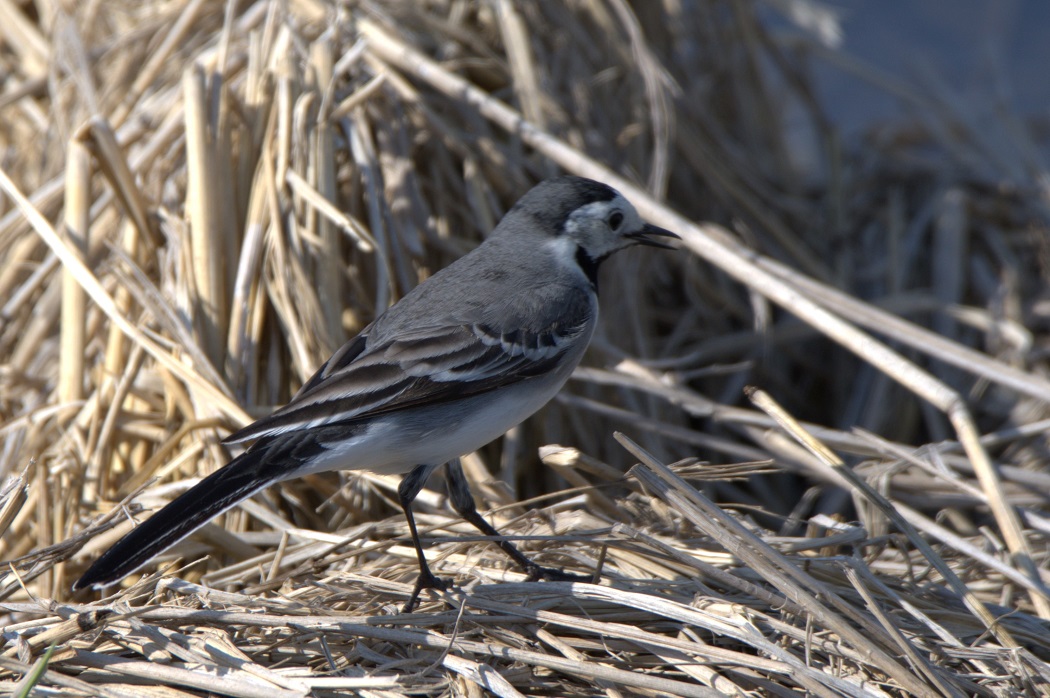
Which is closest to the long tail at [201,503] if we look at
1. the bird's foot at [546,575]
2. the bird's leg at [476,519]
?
the bird's leg at [476,519]

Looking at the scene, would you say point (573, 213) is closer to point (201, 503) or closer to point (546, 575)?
point (546, 575)

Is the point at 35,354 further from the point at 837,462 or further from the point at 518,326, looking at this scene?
the point at 837,462

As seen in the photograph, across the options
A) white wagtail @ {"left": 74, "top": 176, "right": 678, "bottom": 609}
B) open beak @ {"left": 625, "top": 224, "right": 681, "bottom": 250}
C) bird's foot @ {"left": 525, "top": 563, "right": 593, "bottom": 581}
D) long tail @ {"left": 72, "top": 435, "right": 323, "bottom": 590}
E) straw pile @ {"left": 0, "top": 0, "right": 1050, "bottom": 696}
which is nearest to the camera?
long tail @ {"left": 72, "top": 435, "right": 323, "bottom": 590}

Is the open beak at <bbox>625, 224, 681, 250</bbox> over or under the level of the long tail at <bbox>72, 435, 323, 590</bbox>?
Result: under

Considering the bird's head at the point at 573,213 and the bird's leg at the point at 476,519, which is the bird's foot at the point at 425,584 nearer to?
the bird's leg at the point at 476,519

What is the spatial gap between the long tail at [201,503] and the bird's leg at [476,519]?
2.29 feet

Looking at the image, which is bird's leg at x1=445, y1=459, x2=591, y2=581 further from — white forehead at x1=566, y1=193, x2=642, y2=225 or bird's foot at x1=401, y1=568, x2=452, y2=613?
white forehead at x1=566, y1=193, x2=642, y2=225

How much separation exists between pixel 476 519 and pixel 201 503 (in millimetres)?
1119

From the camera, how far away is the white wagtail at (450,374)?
3.34 m

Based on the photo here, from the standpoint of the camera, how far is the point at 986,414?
581 centimetres

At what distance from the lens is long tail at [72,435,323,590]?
299cm

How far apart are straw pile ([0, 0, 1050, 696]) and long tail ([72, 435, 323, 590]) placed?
0.54 ft

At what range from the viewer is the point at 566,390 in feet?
16.7

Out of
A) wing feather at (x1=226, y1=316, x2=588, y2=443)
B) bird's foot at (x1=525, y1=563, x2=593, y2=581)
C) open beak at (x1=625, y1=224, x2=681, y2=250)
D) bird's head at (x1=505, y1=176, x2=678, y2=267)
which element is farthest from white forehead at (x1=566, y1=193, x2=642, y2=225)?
bird's foot at (x1=525, y1=563, x2=593, y2=581)
